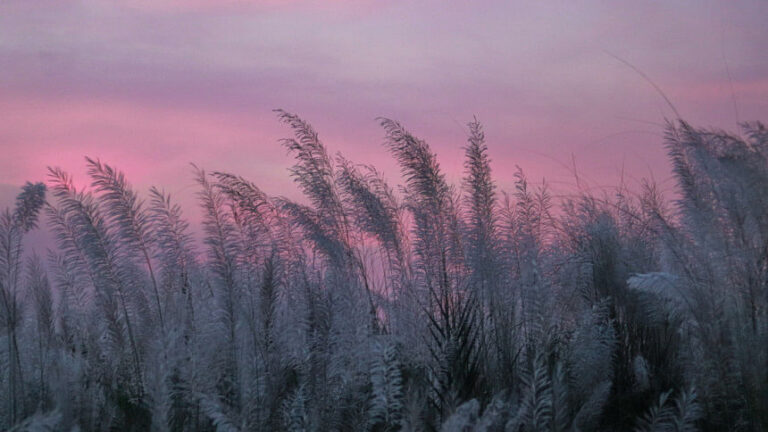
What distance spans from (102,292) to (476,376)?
2.46 metres

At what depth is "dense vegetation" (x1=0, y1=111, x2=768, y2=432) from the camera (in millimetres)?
3084

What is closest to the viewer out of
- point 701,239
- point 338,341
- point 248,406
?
point 248,406

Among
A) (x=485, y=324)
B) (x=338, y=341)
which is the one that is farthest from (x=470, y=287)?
(x=338, y=341)

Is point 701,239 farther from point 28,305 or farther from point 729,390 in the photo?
point 28,305

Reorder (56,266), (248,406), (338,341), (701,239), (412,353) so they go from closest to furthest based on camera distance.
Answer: (248,406)
(338,341)
(701,239)
(412,353)
(56,266)

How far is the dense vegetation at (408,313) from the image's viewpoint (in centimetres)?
308

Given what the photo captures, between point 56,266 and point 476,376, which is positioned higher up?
point 56,266

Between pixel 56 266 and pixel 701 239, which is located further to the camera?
pixel 56 266

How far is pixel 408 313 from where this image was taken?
4.32 m

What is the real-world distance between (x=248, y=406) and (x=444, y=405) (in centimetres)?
80

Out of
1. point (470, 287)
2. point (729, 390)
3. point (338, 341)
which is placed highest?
point (470, 287)

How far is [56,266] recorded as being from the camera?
554cm

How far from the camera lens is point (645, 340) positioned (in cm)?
419

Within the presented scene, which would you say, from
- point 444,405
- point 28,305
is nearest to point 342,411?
point 444,405
